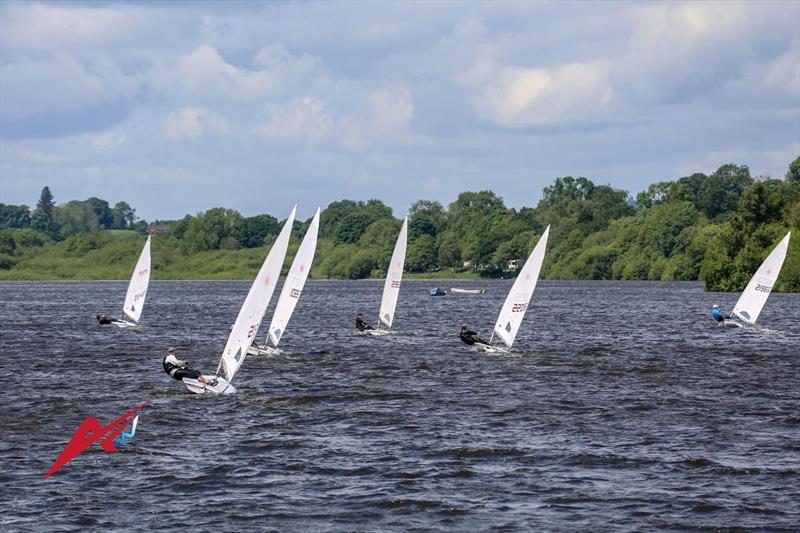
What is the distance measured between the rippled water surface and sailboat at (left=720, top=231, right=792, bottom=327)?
39.6 feet

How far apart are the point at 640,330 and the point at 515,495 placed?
5466 cm

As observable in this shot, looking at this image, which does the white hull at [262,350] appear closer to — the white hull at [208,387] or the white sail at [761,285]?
the white hull at [208,387]

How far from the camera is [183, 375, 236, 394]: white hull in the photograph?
141 feet

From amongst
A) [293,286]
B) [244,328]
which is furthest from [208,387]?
[293,286]

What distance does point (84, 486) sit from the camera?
91.4 feet

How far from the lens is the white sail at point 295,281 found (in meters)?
56.3

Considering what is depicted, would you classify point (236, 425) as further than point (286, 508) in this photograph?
Yes

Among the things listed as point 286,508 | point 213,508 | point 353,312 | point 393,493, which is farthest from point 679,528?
point 353,312

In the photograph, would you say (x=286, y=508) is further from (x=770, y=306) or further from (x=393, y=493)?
(x=770, y=306)

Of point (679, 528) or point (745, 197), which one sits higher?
point (745, 197)

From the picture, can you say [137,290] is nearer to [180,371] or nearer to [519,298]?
[519,298]

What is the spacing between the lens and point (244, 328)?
4419 cm

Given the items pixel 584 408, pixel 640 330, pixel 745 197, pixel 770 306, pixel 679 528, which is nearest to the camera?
pixel 679 528

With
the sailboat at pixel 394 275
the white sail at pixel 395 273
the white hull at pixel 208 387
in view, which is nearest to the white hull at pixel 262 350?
the sailboat at pixel 394 275
